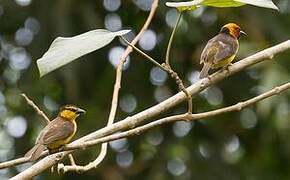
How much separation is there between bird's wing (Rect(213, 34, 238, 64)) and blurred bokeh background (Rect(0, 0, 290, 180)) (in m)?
2.40

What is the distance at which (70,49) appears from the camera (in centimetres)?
156

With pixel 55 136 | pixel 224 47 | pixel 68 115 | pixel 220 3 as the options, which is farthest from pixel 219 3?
pixel 224 47

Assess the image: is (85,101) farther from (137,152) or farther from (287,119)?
(287,119)

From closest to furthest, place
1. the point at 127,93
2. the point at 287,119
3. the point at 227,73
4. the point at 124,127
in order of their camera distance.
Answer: the point at 124,127
the point at 227,73
the point at 287,119
the point at 127,93

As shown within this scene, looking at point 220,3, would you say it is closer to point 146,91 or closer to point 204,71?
point 204,71

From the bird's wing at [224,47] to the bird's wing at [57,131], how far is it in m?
0.59

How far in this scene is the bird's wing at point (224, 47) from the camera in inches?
98.7

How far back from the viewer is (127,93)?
566 centimetres

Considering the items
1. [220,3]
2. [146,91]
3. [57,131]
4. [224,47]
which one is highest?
[220,3]

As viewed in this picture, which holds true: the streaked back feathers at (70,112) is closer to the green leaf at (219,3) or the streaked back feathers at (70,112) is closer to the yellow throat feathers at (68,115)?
the yellow throat feathers at (68,115)

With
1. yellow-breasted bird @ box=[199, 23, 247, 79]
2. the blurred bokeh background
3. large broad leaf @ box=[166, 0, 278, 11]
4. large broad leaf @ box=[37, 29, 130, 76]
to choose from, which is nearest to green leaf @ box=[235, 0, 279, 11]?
large broad leaf @ box=[166, 0, 278, 11]

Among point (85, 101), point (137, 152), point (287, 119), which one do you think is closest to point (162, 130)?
point (137, 152)

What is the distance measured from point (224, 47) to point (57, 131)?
2.46 feet

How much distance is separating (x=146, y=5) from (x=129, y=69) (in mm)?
513
